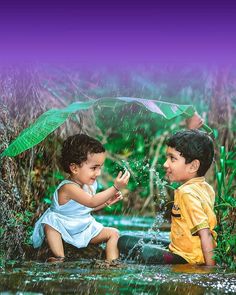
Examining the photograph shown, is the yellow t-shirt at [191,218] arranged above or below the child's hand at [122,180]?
below

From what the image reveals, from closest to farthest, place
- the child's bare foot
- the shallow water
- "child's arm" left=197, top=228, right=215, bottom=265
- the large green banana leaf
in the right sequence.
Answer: the shallow water, "child's arm" left=197, top=228, right=215, bottom=265, the child's bare foot, the large green banana leaf

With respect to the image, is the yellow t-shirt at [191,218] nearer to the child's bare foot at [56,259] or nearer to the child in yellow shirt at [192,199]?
the child in yellow shirt at [192,199]

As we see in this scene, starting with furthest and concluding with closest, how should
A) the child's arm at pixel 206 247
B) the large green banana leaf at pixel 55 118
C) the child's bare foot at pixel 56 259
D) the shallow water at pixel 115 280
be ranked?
the large green banana leaf at pixel 55 118 < the child's bare foot at pixel 56 259 < the child's arm at pixel 206 247 < the shallow water at pixel 115 280

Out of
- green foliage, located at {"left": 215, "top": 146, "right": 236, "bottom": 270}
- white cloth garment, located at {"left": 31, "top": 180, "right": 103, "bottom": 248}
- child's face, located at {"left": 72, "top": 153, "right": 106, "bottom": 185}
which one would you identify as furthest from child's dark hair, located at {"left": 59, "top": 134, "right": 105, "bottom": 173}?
green foliage, located at {"left": 215, "top": 146, "right": 236, "bottom": 270}

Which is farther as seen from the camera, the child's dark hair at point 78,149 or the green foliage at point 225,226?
the child's dark hair at point 78,149

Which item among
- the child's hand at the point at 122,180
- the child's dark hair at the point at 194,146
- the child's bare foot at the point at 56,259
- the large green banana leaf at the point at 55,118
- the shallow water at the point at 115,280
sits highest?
the large green banana leaf at the point at 55,118

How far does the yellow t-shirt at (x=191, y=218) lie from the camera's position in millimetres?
4305

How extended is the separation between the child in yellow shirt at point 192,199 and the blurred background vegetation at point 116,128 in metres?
0.13

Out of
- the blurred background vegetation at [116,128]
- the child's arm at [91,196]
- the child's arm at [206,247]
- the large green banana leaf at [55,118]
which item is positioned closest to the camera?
the child's arm at [206,247]

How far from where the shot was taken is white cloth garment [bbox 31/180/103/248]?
4.69 meters

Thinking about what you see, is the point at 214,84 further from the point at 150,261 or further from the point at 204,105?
the point at 150,261

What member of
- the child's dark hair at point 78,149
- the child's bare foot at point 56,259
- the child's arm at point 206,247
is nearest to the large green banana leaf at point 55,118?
the child's dark hair at point 78,149

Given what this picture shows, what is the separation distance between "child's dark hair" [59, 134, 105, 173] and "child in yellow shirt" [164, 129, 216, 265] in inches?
20.4

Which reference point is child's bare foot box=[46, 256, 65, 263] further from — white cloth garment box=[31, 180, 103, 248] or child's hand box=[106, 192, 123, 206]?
child's hand box=[106, 192, 123, 206]
